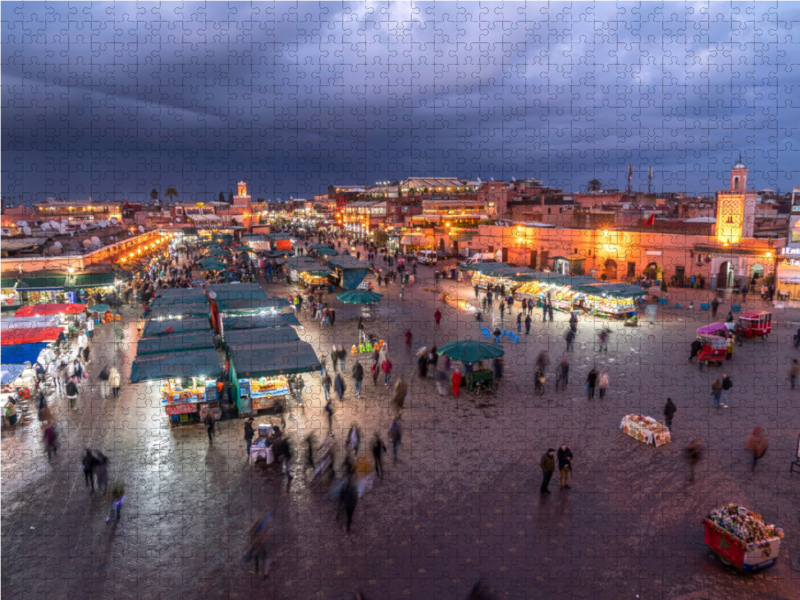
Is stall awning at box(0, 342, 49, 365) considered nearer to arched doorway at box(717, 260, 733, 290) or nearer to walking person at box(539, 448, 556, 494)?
walking person at box(539, 448, 556, 494)

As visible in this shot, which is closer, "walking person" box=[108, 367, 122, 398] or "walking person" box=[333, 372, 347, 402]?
"walking person" box=[333, 372, 347, 402]

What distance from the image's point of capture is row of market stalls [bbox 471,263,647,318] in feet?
65.9

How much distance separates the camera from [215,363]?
10984 millimetres

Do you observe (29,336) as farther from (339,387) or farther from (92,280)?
(92,280)

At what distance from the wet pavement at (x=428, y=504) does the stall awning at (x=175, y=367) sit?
114 centimetres

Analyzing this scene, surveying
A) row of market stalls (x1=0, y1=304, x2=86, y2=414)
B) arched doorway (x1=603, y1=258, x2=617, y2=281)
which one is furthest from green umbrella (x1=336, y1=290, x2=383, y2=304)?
arched doorway (x1=603, y1=258, x2=617, y2=281)

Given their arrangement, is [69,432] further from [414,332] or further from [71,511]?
[414,332]

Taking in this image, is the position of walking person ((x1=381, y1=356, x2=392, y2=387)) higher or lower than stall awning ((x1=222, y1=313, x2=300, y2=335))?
lower

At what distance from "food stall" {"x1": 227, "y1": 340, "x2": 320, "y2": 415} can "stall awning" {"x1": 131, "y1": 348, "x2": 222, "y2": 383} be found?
508mm

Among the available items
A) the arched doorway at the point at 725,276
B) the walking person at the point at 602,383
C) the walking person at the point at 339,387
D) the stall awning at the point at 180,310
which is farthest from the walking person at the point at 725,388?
the arched doorway at the point at 725,276

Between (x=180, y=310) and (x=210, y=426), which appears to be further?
(x=180, y=310)

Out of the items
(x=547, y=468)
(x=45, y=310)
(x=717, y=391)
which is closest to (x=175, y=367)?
(x=547, y=468)

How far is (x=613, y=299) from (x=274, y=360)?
1435 cm

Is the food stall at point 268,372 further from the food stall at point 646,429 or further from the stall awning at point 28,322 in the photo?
the stall awning at point 28,322
